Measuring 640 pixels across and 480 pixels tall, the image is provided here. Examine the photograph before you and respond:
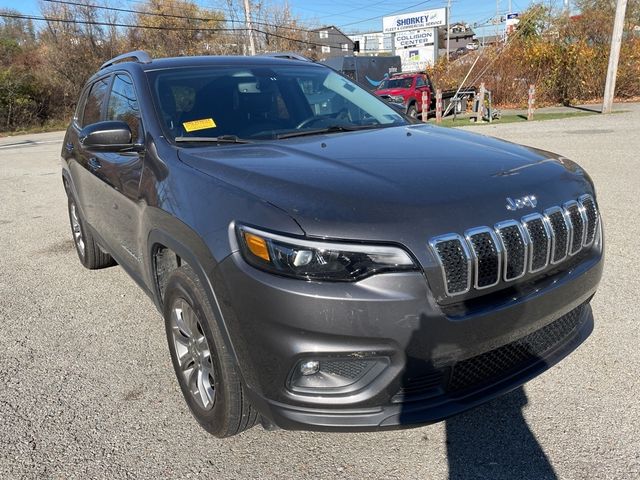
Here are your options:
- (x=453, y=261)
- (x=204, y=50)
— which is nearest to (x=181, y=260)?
(x=453, y=261)

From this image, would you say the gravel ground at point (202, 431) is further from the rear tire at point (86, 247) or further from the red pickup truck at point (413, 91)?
the red pickup truck at point (413, 91)

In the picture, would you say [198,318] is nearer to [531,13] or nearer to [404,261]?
[404,261]

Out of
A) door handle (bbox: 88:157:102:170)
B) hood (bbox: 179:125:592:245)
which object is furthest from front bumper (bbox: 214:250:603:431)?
door handle (bbox: 88:157:102:170)

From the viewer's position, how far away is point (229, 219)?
2.11 meters

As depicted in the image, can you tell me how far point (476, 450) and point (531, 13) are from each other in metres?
29.1

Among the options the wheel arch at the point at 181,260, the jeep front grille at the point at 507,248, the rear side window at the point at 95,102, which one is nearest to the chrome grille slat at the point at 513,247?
the jeep front grille at the point at 507,248

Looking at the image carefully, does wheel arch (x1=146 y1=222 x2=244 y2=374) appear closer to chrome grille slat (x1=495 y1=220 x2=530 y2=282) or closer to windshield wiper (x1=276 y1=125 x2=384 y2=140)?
windshield wiper (x1=276 y1=125 x2=384 y2=140)

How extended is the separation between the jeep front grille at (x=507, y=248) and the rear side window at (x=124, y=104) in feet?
6.63

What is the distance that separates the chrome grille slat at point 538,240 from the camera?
2.16 metres

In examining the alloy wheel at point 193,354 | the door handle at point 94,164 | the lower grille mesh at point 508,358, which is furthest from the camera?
the door handle at point 94,164

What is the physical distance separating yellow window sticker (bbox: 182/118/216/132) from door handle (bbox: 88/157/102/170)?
3.42 feet

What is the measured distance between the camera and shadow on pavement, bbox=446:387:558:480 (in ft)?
7.41

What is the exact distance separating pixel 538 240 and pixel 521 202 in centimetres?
17

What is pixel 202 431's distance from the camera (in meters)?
2.63
